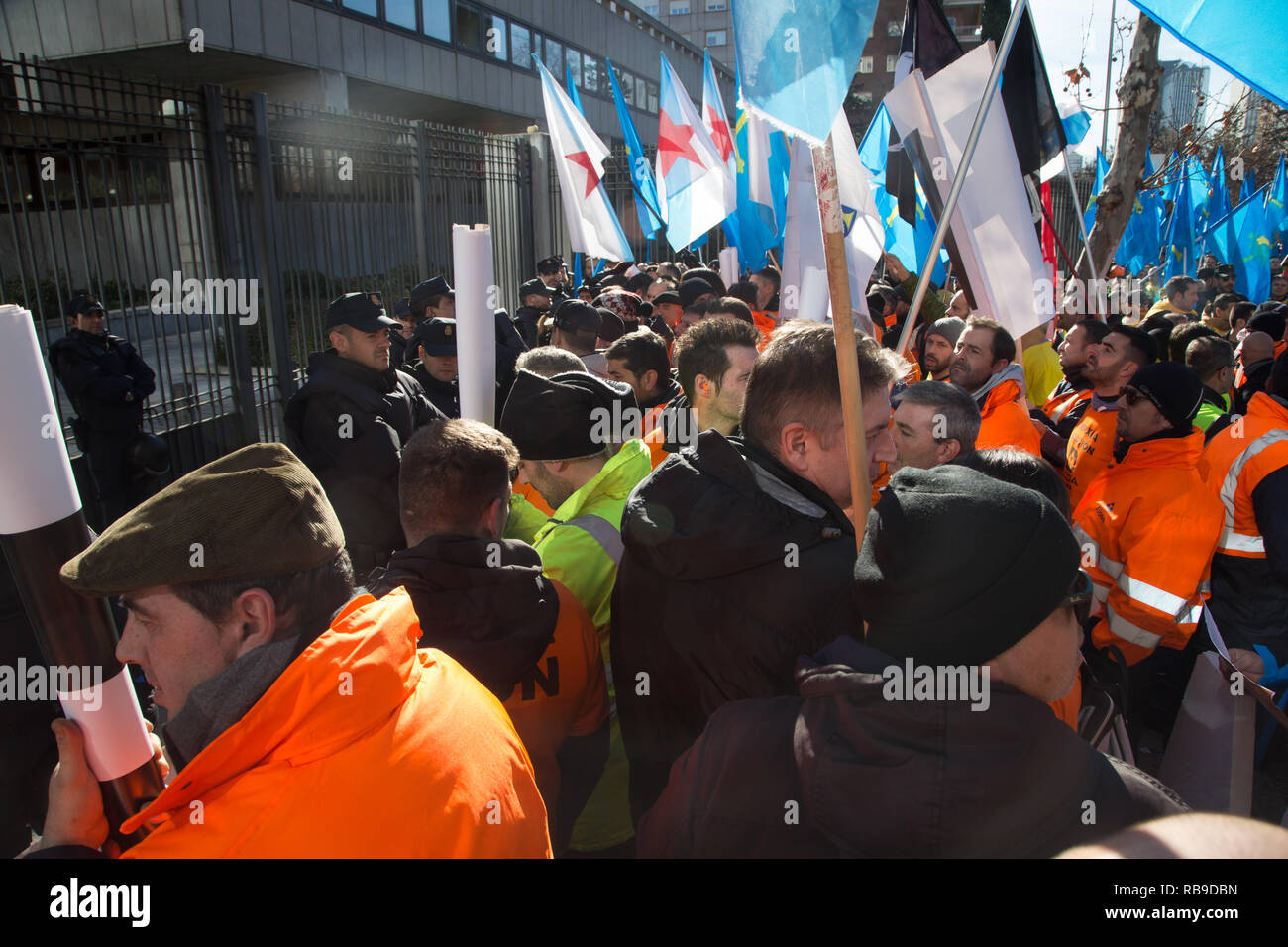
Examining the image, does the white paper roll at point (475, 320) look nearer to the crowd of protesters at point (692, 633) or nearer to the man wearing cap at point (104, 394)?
the crowd of protesters at point (692, 633)

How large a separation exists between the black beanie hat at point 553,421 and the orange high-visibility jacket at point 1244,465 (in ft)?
8.15

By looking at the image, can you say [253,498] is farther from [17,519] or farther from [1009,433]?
[1009,433]

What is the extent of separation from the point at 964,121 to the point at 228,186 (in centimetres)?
541

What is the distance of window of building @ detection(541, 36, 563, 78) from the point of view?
86.5 ft

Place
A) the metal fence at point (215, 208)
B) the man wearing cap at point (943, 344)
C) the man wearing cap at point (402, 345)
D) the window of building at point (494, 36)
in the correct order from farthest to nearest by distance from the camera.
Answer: the window of building at point (494, 36), the man wearing cap at point (402, 345), the metal fence at point (215, 208), the man wearing cap at point (943, 344)

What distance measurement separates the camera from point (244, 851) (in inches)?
45.4

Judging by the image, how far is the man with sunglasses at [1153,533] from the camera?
9.76ft

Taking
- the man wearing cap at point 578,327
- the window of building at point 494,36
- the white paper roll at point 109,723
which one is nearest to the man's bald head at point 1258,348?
the man wearing cap at point 578,327

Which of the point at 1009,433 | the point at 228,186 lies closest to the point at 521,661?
the point at 1009,433

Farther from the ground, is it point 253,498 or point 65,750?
point 253,498

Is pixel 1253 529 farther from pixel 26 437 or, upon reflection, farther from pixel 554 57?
pixel 554 57

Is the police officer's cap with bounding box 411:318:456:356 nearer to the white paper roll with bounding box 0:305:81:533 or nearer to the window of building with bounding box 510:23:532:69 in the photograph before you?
the white paper roll with bounding box 0:305:81:533

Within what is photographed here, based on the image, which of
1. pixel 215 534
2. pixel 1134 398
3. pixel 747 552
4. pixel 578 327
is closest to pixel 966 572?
pixel 747 552

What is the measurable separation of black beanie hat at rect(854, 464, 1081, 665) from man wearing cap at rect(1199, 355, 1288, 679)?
2501 mm
